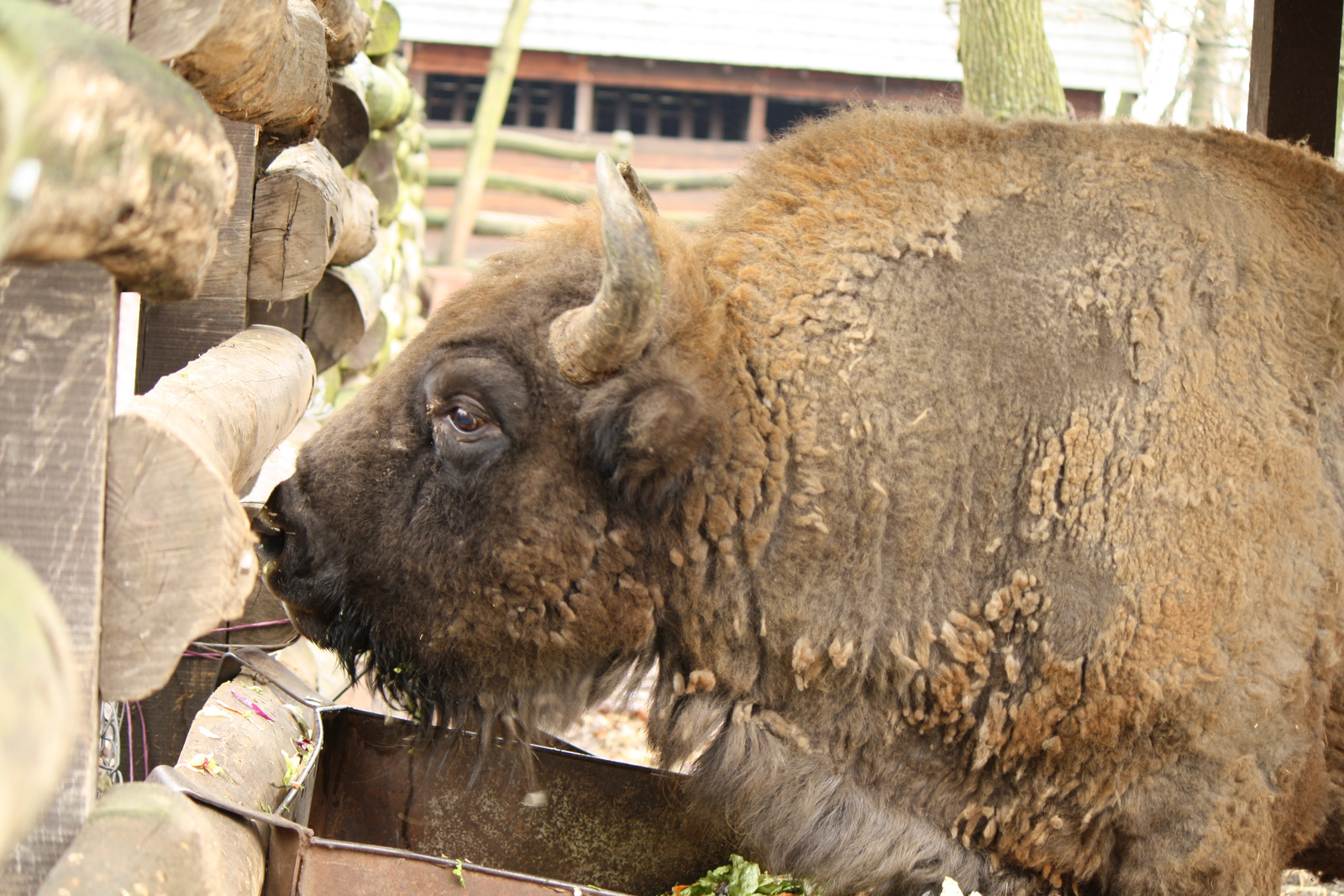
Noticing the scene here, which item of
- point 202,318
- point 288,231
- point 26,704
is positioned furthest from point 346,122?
point 26,704

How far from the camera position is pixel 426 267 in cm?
1371

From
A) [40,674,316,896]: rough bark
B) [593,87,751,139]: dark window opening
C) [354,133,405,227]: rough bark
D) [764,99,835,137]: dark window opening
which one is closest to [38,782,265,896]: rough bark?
[40,674,316,896]: rough bark

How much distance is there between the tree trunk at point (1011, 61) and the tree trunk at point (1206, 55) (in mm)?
6879

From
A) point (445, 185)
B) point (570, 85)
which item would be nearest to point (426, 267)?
point (445, 185)

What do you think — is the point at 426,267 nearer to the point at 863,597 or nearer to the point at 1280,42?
the point at 1280,42

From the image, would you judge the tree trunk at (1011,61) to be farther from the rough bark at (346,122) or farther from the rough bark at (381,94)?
the rough bark at (381,94)

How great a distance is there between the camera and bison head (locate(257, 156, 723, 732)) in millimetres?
2740

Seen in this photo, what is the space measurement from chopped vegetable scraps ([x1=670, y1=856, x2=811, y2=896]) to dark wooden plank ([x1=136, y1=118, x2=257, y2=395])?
2.18m

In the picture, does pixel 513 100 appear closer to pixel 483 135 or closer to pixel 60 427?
pixel 483 135

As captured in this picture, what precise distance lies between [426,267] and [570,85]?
21.3ft

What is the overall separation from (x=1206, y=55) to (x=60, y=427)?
1404cm

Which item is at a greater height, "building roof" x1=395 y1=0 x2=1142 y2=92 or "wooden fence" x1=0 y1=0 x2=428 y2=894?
"building roof" x1=395 y1=0 x2=1142 y2=92

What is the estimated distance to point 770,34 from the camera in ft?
59.6

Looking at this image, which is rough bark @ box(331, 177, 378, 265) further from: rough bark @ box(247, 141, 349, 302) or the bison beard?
the bison beard
